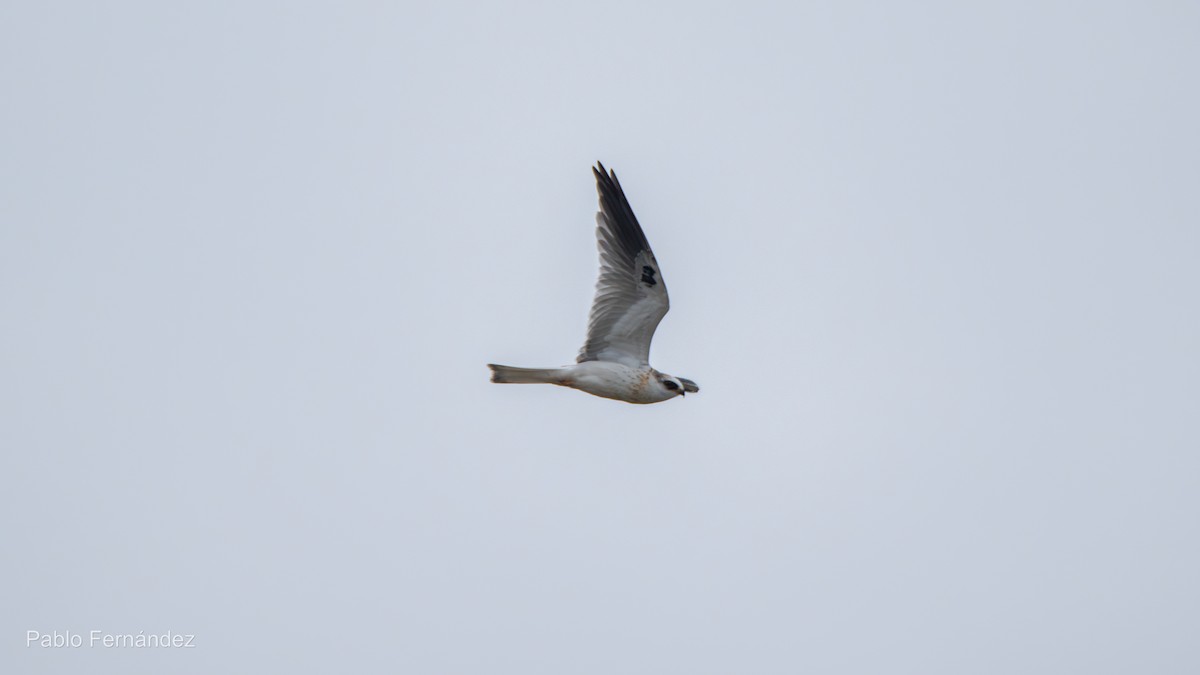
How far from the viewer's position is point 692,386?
37.8ft

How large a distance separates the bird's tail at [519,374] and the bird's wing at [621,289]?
603 mm

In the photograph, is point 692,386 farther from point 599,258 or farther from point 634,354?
point 599,258

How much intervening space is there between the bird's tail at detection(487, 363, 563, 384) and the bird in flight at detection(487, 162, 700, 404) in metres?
0.03

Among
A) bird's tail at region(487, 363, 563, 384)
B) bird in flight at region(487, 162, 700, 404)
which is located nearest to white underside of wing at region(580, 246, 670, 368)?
bird in flight at region(487, 162, 700, 404)

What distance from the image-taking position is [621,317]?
445 inches

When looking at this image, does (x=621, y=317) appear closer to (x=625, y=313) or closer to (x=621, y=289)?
(x=625, y=313)

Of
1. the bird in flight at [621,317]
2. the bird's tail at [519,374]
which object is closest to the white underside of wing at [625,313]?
the bird in flight at [621,317]

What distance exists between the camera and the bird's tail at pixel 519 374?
10.8 meters

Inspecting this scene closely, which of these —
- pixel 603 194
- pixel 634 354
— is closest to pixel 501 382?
pixel 634 354

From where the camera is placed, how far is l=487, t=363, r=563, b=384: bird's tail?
10789mm

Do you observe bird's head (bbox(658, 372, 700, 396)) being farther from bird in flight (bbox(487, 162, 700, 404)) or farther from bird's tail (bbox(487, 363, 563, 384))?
bird's tail (bbox(487, 363, 563, 384))

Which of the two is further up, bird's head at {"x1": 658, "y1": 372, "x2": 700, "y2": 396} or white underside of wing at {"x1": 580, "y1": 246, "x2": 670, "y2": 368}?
white underside of wing at {"x1": 580, "y1": 246, "x2": 670, "y2": 368}

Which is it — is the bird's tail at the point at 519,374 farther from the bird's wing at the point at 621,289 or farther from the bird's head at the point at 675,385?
the bird's head at the point at 675,385

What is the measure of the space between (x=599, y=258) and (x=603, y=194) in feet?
2.32
